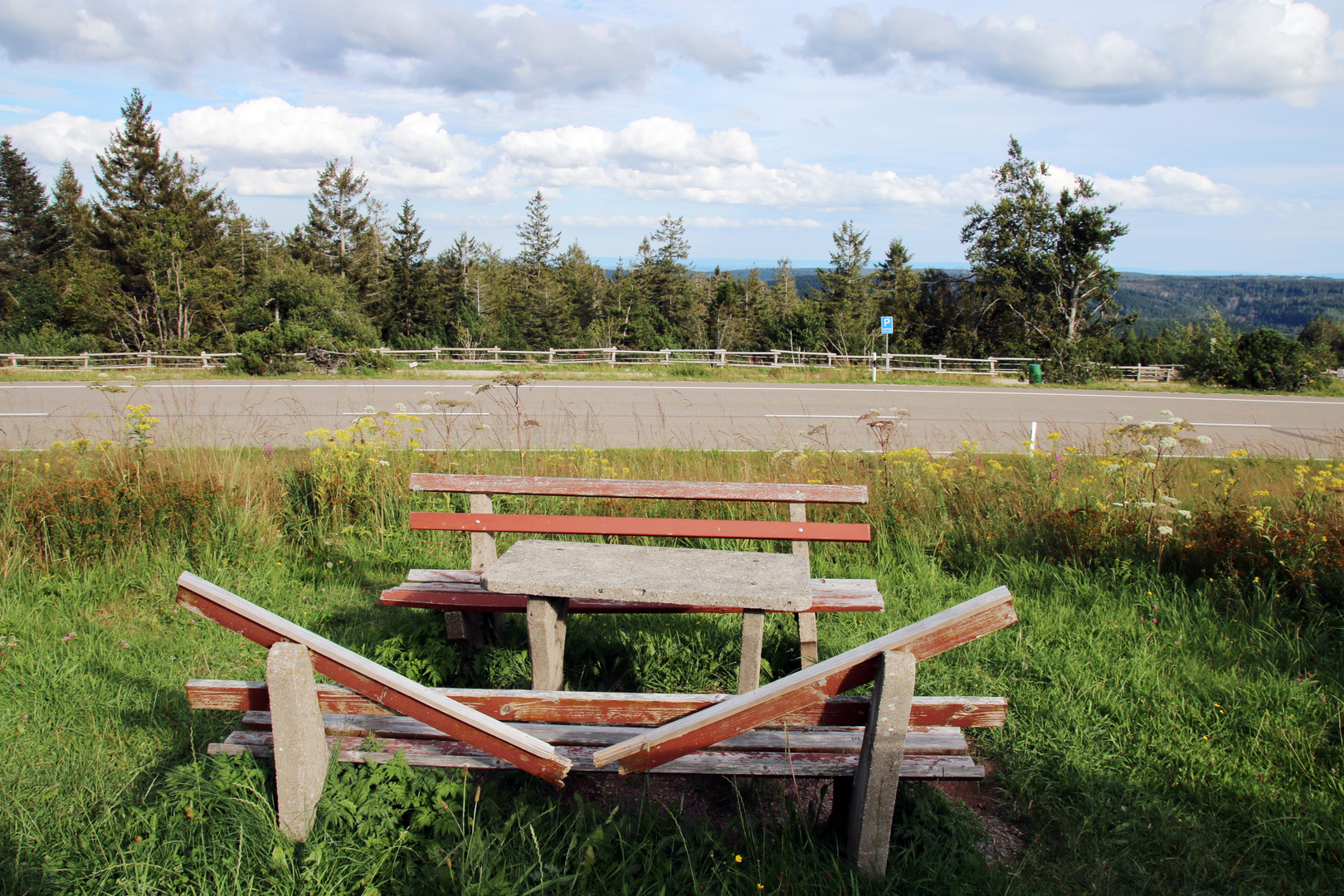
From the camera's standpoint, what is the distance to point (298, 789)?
2.04m

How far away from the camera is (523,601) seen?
325 centimetres

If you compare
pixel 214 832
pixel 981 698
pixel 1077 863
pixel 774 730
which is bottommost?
pixel 1077 863

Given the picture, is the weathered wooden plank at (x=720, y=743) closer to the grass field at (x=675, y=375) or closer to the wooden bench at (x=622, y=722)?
the wooden bench at (x=622, y=722)

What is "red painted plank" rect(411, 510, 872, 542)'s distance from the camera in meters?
3.38

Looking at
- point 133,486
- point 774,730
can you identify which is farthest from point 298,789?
point 133,486

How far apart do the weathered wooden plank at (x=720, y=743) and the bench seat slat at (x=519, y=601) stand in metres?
0.86

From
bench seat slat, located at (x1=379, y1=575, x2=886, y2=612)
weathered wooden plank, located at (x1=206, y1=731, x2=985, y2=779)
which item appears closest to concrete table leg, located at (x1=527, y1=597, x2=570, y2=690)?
bench seat slat, located at (x1=379, y1=575, x2=886, y2=612)

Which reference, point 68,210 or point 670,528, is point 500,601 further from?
point 68,210

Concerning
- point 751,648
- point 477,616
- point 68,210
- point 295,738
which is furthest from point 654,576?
point 68,210

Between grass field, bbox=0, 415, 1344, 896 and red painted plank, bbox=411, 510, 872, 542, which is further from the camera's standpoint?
red painted plank, bbox=411, 510, 872, 542

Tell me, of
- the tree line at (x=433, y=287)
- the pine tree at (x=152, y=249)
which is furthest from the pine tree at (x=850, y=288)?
the pine tree at (x=152, y=249)

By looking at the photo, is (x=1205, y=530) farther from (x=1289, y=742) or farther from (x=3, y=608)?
(x=3, y=608)

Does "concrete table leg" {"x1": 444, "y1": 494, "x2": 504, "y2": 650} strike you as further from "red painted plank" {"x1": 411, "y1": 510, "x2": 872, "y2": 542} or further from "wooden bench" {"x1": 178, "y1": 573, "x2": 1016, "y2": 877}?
"wooden bench" {"x1": 178, "y1": 573, "x2": 1016, "y2": 877}

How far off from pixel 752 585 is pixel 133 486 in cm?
396
